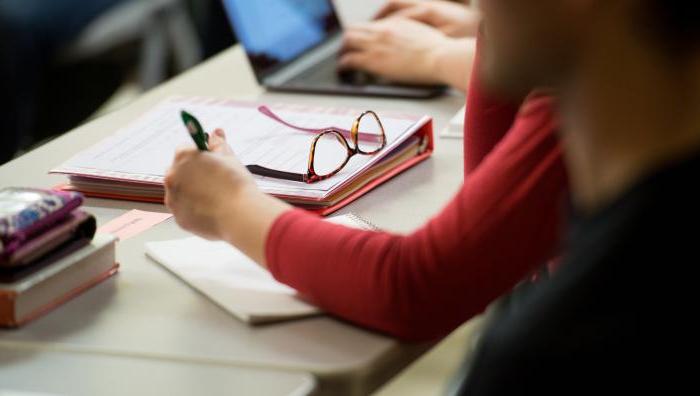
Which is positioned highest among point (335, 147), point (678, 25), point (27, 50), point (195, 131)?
point (678, 25)

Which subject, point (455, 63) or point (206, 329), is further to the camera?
point (455, 63)

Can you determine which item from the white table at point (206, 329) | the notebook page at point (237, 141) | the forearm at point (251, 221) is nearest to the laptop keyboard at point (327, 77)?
the notebook page at point (237, 141)

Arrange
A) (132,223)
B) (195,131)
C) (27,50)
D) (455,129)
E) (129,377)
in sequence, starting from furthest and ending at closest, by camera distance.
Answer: (27,50), (455,129), (132,223), (195,131), (129,377)

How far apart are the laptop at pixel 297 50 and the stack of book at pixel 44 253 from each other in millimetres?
699

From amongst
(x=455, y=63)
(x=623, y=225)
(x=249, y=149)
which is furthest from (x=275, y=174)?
(x=623, y=225)

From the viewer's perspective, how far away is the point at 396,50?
6.21ft

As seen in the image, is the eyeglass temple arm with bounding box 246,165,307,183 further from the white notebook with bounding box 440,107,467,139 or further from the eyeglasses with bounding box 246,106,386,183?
the white notebook with bounding box 440,107,467,139

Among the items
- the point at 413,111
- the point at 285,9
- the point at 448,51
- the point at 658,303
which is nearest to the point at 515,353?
the point at 658,303

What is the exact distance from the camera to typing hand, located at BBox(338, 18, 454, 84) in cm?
185

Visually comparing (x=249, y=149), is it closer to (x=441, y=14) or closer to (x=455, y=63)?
(x=455, y=63)

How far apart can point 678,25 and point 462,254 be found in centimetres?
41

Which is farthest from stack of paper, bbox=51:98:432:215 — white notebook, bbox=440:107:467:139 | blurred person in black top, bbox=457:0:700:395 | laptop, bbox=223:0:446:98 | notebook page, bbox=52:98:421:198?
blurred person in black top, bbox=457:0:700:395

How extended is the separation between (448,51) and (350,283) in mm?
820

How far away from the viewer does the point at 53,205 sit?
1154mm
